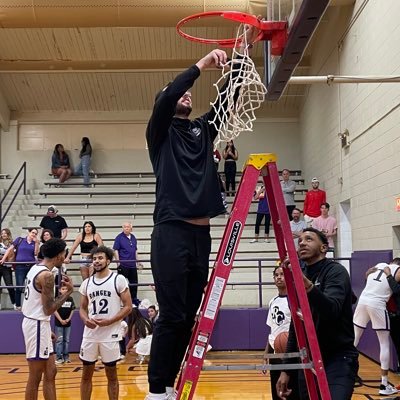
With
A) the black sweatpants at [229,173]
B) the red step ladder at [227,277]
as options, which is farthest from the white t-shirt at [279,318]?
the black sweatpants at [229,173]

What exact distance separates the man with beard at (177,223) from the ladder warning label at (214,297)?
0.19 meters

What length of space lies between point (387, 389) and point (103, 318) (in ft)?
13.2

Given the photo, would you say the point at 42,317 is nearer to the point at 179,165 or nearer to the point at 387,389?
the point at 179,165

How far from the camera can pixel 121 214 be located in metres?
17.7

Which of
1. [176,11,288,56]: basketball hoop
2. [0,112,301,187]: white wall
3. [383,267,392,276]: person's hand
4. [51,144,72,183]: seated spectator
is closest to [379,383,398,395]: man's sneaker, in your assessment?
[383,267,392,276]: person's hand

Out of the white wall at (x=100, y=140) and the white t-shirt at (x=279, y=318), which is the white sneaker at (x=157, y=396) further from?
the white wall at (x=100, y=140)

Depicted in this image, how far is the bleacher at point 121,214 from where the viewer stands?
14.7 metres

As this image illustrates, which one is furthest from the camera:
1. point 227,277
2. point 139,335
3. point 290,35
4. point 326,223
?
point 326,223

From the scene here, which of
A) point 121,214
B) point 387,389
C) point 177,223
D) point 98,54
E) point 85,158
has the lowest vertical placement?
point 387,389


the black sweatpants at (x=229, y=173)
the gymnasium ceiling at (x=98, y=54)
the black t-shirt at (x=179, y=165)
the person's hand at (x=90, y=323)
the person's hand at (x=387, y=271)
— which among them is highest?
the gymnasium ceiling at (x=98, y=54)

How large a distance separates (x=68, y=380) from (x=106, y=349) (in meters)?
3.26

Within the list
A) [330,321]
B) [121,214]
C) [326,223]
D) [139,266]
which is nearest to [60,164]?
[121,214]

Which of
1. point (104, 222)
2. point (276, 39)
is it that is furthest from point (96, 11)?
point (276, 39)

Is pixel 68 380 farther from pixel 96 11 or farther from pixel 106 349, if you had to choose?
pixel 96 11
